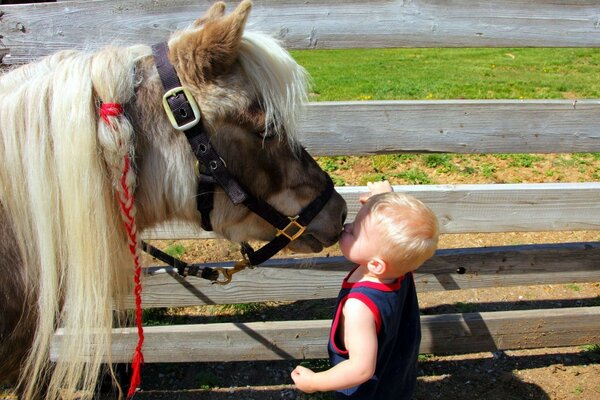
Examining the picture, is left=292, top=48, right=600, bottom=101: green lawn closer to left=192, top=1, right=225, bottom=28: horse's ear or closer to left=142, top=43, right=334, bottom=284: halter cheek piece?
left=192, top=1, right=225, bottom=28: horse's ear

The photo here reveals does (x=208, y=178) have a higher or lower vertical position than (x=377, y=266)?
higher

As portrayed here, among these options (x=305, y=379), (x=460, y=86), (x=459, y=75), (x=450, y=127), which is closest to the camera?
(x=305, y=379)

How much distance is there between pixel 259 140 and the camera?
1.71 m

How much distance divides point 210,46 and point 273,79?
243mm

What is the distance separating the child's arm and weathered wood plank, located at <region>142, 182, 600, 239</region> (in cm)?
90

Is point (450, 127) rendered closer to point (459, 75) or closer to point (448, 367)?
point (448, 367)

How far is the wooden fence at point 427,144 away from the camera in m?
2.45

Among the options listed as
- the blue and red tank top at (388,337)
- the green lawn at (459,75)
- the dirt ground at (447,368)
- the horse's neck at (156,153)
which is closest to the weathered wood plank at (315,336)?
the dirt ground at (447,368)

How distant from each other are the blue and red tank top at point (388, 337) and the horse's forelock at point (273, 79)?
678 millimetres

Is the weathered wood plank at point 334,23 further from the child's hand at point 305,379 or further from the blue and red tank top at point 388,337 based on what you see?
the child's hand at point 305,379

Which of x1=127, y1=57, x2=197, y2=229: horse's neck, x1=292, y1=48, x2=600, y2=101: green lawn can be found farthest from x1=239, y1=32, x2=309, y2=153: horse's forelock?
x1=292, y1=48, x2=600, y2=101: green lawn

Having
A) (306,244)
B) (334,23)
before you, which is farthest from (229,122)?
(334,23)

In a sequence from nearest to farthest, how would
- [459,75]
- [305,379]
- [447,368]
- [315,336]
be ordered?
[305,379] → [315,336] → [447,368] → [459,75]

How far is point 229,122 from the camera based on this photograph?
164 centimetres
